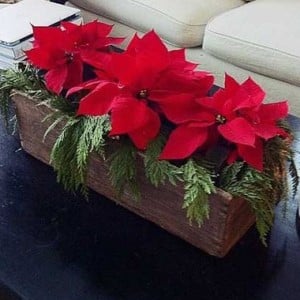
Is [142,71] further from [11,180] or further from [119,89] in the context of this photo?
[11,180]

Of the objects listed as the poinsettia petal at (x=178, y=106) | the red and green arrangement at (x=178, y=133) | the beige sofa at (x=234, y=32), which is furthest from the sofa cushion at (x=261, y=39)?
the poinsettia petal at (x=178, y=106)

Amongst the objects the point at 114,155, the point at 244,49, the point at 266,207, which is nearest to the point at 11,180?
the point at 114,155

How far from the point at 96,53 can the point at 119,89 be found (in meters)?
0.17

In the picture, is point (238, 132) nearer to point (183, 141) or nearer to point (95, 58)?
point (183, 141)

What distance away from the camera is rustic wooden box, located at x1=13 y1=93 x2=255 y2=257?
87cm

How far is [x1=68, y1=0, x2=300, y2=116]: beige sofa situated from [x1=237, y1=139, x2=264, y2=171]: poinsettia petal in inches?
32.7

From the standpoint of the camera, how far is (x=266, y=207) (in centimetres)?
87

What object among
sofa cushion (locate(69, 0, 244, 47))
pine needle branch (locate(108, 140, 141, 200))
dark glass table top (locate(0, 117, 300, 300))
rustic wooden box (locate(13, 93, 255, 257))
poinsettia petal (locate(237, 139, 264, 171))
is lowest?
sofa cushion (locate(69, 0, 244, 47))

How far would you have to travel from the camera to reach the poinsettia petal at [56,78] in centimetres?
100

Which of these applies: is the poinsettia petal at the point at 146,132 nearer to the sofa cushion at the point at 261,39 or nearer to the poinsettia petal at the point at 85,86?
the poinsettia petal at the point at 85,86

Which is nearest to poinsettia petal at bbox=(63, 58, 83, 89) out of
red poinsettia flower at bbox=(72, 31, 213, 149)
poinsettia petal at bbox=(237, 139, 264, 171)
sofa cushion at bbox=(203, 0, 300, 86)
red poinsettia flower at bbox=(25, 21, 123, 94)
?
red poinsettia flower at bbox=(25, 21, 123, 94)

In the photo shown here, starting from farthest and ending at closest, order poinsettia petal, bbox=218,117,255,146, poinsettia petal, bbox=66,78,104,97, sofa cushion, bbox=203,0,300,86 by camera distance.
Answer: sofa cushion, bbox=203,0,300,86 → poinsettia petal, bbox=66,78,104,97 → poinsettia petal, bbox=218,117,255,146

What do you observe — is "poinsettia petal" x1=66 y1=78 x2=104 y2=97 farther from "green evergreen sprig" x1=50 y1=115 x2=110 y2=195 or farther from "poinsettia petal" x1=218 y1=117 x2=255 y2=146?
"poinsettia petal" x1=218 y1=117 x2=255 y2=146

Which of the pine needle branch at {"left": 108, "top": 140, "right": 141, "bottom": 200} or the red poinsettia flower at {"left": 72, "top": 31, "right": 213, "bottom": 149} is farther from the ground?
the red poinsettia flower at {"left": 72, "top": 31, "right": 213, "bottom": 149}
